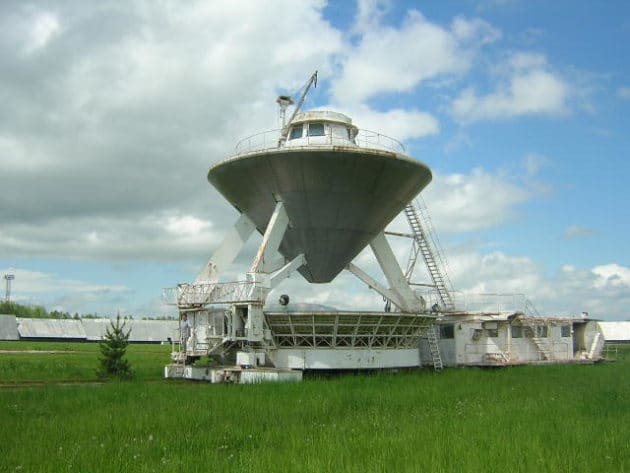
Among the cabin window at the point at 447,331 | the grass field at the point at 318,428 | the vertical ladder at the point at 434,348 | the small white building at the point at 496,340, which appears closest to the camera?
the grass field at the point at 318,428

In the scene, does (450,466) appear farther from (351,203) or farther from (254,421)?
(351,203)

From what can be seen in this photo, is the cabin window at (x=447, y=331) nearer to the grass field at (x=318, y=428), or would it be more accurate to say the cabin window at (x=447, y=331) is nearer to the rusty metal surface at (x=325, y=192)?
the rusty metal surface at (x=325, y=192)

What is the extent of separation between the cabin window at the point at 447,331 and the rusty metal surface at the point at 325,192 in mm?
9630

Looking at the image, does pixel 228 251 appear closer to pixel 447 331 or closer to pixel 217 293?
pixel 217 293

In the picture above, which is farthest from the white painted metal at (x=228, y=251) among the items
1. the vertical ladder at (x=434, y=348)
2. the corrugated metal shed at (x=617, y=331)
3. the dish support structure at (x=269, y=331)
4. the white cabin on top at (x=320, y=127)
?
the corrugated metal shed at (x=617, y=331)

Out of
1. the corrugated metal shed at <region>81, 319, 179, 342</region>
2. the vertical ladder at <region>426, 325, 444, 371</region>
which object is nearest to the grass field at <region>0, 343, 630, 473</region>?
the vertical ladder at <region>426, 325, 444, 371</region>

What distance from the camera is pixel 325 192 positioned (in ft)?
104

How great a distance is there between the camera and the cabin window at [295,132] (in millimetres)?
36053

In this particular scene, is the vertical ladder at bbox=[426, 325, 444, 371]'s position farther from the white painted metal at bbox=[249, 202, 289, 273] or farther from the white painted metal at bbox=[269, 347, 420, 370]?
the white painted metal at bbox=[249, 202, 289, 273]

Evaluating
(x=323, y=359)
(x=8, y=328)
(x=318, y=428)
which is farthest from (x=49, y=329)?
(x=318, y=428)

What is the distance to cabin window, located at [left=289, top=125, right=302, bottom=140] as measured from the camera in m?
36.1

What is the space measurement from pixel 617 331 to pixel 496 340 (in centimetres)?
6269

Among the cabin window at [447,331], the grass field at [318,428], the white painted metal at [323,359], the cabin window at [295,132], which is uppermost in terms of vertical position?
the cabin window at [295,132]

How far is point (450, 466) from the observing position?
1150 centimetres
